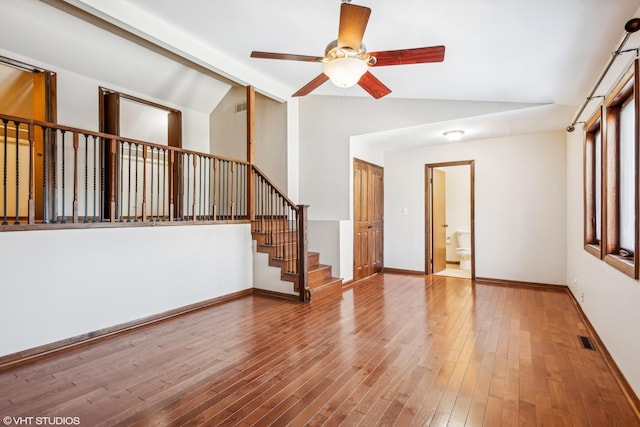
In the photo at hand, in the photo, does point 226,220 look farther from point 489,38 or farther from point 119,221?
point 489,38

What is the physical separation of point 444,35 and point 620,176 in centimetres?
185

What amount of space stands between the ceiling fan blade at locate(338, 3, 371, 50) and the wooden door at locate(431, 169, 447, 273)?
15.1 feet

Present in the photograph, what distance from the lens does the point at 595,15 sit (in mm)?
2137

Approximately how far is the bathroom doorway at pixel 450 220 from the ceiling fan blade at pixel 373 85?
11.3ft

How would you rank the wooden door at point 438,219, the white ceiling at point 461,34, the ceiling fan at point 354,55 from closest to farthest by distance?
the ceiling fan at point 354,55, the white ceiling at point 461,34, the wooden door at point 438,219

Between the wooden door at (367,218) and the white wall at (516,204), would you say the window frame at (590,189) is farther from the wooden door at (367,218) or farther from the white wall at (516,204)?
the wooden door at (367,218)

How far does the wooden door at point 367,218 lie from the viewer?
19.1 feet

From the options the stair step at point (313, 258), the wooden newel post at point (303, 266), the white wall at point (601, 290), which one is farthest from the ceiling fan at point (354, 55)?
Result: the stair step at point (313, 258)

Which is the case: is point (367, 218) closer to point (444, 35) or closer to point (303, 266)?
point (303, 266)

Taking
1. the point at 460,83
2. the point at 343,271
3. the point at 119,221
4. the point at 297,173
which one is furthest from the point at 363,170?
→ the point at 119,221

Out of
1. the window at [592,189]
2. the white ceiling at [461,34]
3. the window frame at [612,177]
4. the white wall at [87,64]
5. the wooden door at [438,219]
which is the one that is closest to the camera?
the white ceiling at [461,34]

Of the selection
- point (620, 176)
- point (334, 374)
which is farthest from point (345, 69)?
point (620, 176)

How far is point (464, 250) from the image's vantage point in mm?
7172

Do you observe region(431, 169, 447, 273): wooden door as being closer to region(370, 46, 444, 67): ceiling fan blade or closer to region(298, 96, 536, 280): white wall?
region(298, 96, 536, 280): white wall
